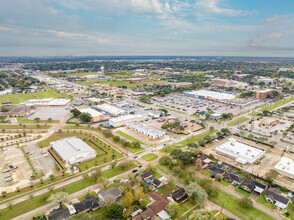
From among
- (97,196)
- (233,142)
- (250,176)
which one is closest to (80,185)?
(97,196)

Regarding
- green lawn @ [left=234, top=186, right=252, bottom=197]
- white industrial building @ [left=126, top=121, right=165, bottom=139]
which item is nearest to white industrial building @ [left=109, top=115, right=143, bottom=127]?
white industrial building @ [left=126, top=121, right=165, bottom=139]

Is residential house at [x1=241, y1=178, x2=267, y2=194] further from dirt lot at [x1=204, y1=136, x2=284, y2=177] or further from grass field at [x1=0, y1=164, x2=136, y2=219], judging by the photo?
grass field at [x1=0, y1=164, x2=136, y2=219]

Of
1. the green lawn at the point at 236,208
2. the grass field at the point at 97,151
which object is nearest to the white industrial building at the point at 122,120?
the grass field at the point at 97,151

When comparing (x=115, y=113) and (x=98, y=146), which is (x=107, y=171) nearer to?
(x=98, y=146)

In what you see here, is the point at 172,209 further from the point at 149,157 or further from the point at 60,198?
the point at 149,157

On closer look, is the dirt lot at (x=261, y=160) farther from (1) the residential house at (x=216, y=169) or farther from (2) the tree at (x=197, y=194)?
(2) the tree at (x=197, y=194)

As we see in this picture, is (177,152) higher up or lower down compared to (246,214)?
higher up
